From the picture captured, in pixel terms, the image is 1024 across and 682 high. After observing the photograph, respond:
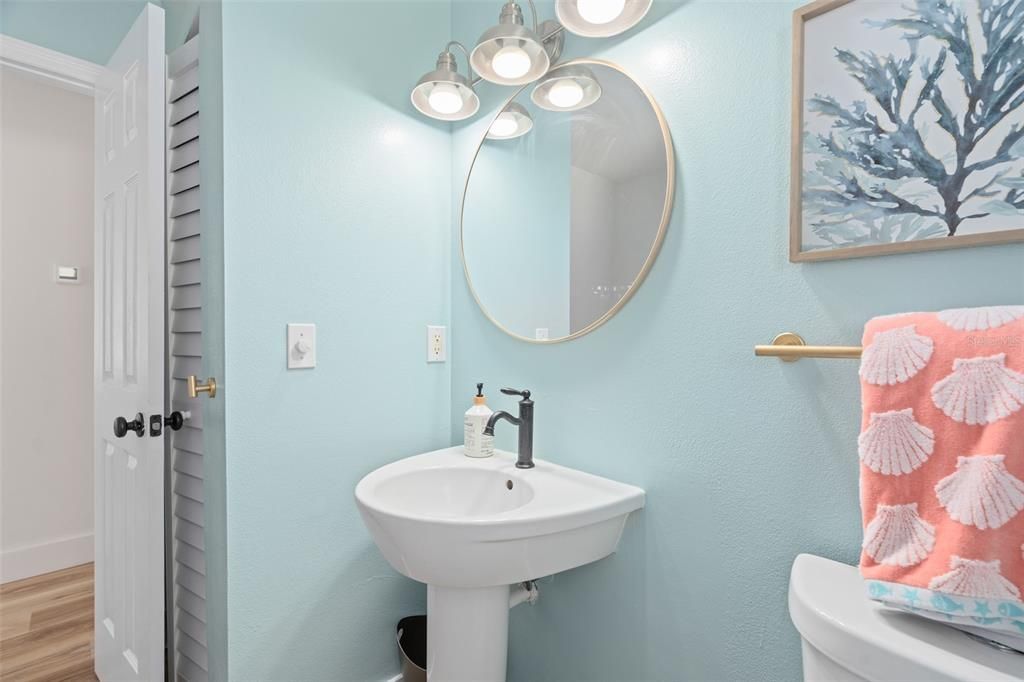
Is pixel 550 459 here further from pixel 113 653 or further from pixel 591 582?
pixel 113 653

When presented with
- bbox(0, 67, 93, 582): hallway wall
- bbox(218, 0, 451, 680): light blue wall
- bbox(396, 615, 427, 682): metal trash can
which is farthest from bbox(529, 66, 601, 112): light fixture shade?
bbox(0, 67, 93, 582): hallway wall

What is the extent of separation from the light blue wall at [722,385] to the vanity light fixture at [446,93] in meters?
0.31

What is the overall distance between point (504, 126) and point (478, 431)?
33.9 inches

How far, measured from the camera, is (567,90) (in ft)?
4.28

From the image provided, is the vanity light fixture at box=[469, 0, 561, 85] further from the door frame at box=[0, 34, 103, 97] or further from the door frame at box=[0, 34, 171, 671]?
the door frame at box=[0, 34, 103, 97]

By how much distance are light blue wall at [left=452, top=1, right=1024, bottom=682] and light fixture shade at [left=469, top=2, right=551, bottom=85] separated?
0.19m

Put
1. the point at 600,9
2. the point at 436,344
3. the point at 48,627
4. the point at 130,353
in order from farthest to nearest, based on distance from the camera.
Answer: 1. the point at 48,627
2. the point at 436,344
3. the point at 130,353
4. the point at 600,9

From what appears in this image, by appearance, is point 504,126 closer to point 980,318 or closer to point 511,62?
point 511,62

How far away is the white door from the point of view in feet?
4.20

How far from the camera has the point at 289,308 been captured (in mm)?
1295

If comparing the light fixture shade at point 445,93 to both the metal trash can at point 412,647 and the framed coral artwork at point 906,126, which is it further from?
the metal trash can at point 412,647

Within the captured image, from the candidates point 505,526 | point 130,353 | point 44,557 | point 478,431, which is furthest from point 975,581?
point 44,557

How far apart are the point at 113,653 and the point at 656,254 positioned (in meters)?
1.90

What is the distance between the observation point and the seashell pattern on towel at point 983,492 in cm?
60
